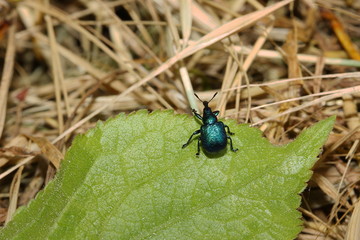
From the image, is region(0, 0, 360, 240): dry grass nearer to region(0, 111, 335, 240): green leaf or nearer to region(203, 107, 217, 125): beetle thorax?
region(203, 107, 217, 125): beetle thorax

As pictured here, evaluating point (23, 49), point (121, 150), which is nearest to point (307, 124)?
point (121, 150)

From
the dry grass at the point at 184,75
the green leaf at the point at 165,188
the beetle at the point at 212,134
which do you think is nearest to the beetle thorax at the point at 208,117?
the beetle at the point at 212,134

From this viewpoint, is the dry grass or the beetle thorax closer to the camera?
the beetle thorax

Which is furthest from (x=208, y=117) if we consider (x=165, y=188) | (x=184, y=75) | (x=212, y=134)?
(x=165, y=188)

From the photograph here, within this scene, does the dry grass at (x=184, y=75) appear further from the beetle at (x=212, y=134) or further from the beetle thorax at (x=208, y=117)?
the beetle at (x=212, y=134)

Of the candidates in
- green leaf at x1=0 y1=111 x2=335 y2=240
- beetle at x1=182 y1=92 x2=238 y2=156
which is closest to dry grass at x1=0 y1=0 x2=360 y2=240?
beetle at x1=182 y1=92 x2=238 y2=156

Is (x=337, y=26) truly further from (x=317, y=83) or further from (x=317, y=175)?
(x=317, y=175)
